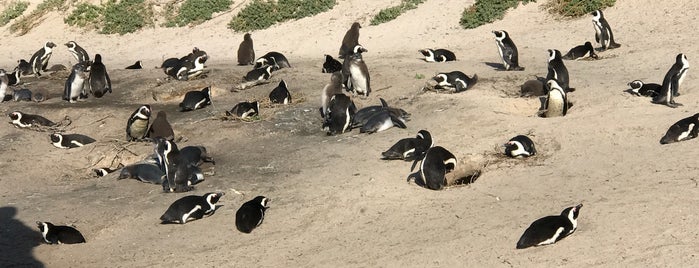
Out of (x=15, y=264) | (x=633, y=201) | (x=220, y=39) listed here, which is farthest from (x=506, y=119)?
(x=220, y=39)

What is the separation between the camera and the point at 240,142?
1205cm

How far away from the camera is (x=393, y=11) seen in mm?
20328

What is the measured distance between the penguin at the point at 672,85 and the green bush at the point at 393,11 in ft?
29.6

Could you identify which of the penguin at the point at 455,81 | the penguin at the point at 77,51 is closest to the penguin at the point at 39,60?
the penguin at the point at 77,51

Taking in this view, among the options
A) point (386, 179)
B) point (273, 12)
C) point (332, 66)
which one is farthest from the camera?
point (273, 12)

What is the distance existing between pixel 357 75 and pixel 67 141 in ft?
14.2

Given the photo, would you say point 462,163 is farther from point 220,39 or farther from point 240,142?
point 220,39

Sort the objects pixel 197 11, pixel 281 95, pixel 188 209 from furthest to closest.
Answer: pixel 197 11
pixel 281 95
pixel 188 209

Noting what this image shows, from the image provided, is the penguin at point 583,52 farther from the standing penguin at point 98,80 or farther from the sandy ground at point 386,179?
the standing penguin at point 98,80

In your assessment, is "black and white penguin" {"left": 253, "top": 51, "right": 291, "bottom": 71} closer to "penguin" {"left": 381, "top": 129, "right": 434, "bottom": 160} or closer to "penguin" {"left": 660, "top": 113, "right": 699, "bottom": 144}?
"penguin" {"left": 381, "top": 129, "right": 434, "bottom": 160}

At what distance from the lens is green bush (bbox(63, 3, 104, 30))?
2375cm

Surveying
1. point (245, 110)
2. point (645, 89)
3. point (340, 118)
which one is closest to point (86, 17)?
point (245, 110)

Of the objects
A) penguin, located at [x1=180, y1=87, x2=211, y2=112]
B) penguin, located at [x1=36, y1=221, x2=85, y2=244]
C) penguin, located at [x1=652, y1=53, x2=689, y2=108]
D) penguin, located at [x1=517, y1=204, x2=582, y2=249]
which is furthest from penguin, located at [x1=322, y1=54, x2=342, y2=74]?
penguin, located at [x1=517, y1=204, x2=582, y2=249]

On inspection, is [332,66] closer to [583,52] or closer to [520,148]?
[583,52]
